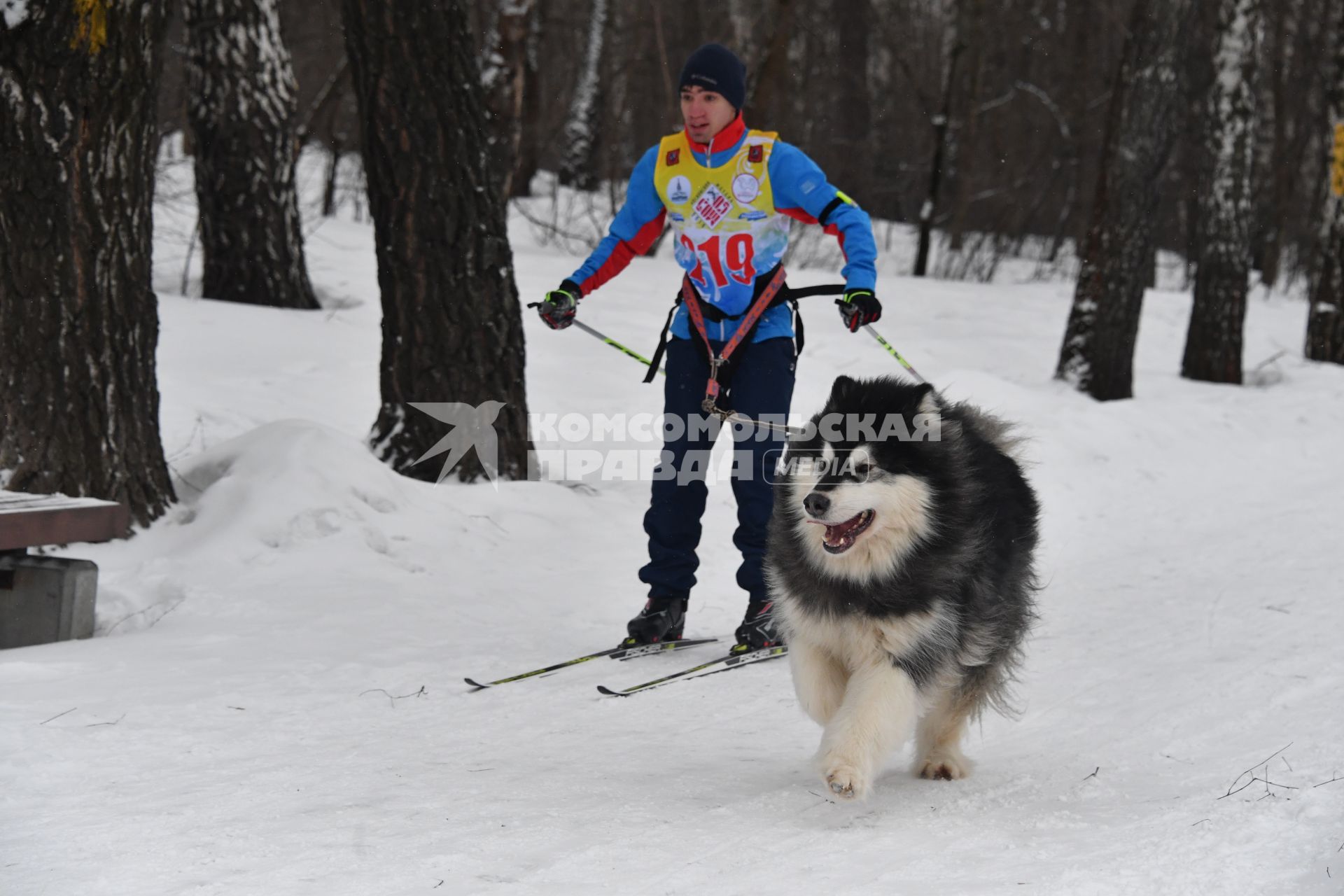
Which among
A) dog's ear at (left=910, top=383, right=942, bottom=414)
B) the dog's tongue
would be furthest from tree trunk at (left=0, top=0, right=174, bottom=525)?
dog's ear at (left=910, top=383, right=942, bottom=414)

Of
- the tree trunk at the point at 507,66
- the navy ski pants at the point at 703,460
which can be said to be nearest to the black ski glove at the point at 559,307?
the navy ski pants at the point at 703,460

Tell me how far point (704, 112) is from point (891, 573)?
6.25ft

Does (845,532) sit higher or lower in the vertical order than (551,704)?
higher

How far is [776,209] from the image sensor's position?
167 inches

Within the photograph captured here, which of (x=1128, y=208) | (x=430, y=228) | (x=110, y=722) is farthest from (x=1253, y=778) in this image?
Result: (x=1128, y=208)

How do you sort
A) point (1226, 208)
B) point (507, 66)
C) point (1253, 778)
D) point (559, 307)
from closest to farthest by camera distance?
point (1253, 778)
point (559, 307)
point (1226, 208)
point (507, 66)

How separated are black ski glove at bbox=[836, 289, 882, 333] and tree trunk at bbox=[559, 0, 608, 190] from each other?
47.9ft

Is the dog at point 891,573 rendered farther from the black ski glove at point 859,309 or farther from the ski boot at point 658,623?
the ski boot at point 658,623

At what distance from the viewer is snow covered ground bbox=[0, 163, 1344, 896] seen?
2.40 meters

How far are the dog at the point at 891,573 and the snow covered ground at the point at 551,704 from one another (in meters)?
0.20

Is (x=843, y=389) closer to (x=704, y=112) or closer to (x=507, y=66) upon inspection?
(x=704, y=112)

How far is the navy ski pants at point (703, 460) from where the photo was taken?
170 inches

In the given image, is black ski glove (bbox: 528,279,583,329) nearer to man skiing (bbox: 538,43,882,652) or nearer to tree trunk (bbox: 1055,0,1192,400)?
man skiing (bbox: 538,43,882,652)

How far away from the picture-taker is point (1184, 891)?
2.24 meters
